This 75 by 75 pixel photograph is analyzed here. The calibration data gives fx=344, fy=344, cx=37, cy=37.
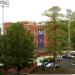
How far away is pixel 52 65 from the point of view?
53.9 m

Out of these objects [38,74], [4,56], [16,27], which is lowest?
[38,74]

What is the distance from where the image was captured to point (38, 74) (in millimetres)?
48969

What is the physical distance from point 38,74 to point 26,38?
22.9ft

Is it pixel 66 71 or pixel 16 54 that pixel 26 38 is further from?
pixel 66 71

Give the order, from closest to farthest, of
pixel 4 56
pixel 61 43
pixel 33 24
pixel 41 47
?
pixel 4 56 → pixel 61 43 → pixel 41 47 → pixel 33 24

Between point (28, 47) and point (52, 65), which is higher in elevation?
point (28, 47)

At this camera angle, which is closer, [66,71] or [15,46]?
[15,46]

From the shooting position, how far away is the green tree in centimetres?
4372

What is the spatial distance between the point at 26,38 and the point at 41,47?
31.7 metres

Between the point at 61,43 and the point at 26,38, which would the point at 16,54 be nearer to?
the point at 26,38

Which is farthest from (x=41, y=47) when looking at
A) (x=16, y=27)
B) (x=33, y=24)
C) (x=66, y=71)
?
(x=16, y=27)

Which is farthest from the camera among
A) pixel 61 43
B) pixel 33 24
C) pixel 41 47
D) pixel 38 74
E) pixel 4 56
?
pixel 33 24

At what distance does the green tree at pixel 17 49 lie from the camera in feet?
143

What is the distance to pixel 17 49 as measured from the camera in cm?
4384
